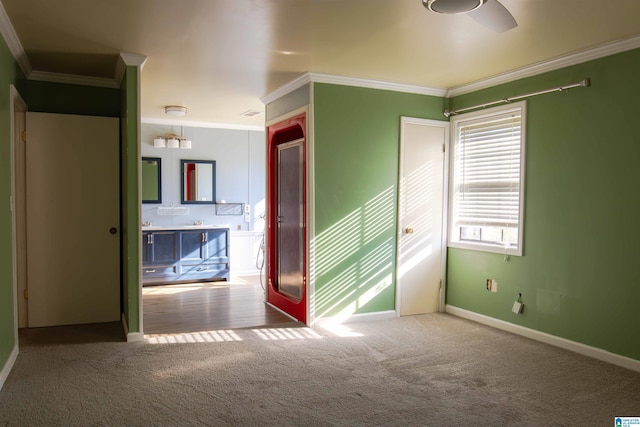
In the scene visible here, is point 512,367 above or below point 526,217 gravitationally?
below

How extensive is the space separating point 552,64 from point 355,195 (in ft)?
6.71

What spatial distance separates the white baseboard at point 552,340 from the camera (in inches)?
142

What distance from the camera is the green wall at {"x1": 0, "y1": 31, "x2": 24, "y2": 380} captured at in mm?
3256

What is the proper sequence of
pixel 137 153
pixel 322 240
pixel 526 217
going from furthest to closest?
pixel 322 240, pixel 526 217, pixel 137 153

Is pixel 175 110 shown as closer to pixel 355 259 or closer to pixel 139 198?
pixel 139 198

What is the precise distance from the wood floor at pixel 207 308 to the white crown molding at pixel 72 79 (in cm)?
237

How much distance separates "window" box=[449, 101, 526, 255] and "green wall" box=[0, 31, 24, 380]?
401cm

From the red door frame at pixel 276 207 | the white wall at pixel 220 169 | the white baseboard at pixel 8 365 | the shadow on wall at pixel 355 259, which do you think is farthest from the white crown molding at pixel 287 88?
the white baseboard at pixel 8 365

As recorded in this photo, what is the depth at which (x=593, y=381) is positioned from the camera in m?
3.31

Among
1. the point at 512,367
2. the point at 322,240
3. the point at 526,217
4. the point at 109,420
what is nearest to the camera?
the point at 109,420

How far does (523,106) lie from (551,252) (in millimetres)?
1314

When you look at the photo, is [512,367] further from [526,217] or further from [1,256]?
[1,256]

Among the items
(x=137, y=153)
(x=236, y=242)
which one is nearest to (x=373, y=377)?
(x=137, y=153)

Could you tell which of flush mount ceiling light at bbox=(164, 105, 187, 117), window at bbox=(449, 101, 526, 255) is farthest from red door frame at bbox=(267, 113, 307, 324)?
window at bbox=(449, 101, 526, 255)
